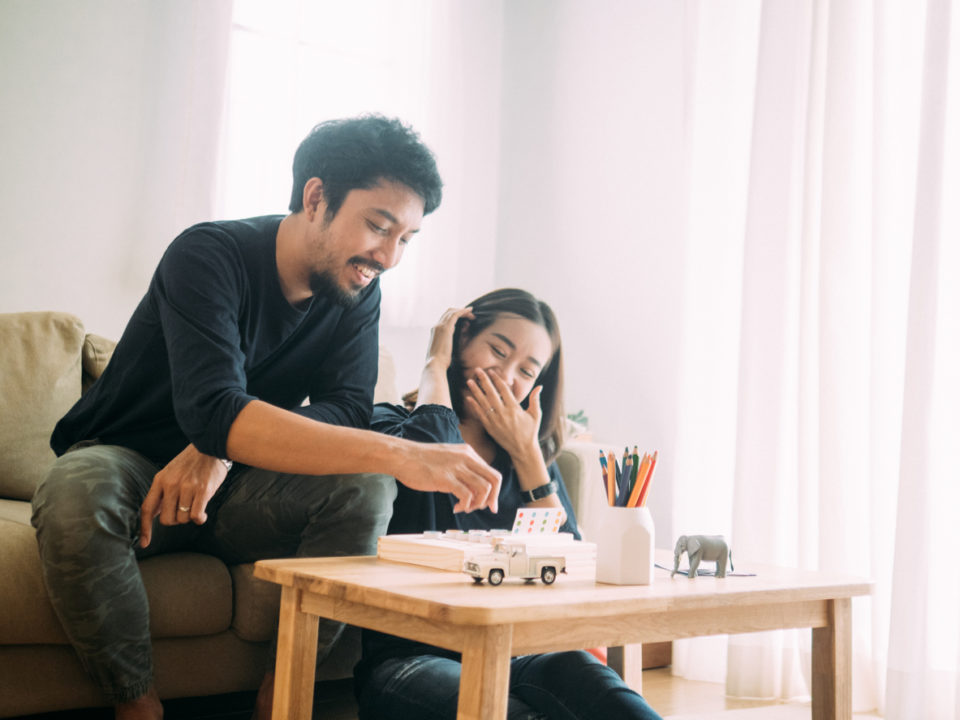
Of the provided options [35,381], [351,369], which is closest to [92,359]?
[35,381]

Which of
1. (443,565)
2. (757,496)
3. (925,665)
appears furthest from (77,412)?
(925,665)

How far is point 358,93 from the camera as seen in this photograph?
3312 mm

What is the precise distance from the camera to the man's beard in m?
1.57

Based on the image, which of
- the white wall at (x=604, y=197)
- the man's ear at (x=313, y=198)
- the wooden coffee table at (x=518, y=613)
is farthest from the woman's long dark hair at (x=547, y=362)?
the white wall at (x=604, y=197)

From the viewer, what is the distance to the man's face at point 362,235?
60.0 inches

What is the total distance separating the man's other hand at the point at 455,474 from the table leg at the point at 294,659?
21cm

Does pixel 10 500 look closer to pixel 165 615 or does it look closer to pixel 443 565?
pixel 165 615

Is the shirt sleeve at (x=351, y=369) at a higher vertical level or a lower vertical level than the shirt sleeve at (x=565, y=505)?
higher

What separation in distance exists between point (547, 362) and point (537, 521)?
1.82ft

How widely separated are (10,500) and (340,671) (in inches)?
31.6

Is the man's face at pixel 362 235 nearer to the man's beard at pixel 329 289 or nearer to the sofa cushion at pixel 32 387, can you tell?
the man's beard at pixel 329 289

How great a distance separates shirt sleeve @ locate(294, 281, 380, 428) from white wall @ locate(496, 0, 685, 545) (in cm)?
135

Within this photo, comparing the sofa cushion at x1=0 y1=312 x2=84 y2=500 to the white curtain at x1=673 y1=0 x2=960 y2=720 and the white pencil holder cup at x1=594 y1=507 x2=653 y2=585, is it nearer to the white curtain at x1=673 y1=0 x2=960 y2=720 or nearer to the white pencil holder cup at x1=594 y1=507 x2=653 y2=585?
the white pencil holder cup at x1=594 y1=507 x2=653 y2=585

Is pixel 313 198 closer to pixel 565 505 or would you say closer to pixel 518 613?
pixel 565 505
